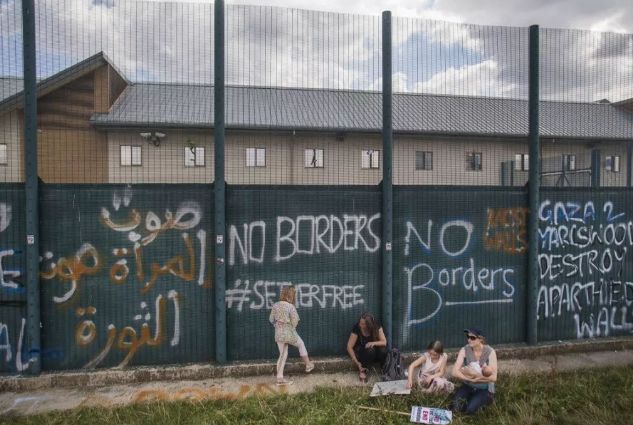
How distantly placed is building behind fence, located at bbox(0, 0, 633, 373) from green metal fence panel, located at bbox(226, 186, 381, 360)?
0.03 meters

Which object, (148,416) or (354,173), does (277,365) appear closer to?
(148,416)

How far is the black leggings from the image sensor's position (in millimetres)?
4988

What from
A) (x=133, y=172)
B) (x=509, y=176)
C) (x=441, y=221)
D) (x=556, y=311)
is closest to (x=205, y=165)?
(x=133, y=172)

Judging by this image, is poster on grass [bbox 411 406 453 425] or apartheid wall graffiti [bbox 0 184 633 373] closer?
poster on grass [bbox 411 406 453 425]

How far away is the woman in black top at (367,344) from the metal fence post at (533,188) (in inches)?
97.0

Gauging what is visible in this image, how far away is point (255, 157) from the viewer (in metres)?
5.38

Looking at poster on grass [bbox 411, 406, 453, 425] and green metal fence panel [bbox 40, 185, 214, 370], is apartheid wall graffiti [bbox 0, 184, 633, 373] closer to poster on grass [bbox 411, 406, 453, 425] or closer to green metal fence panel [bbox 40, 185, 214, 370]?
green metal fence panel [bbox 40, 185, 214, 370]

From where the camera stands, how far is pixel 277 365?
16.1 feet

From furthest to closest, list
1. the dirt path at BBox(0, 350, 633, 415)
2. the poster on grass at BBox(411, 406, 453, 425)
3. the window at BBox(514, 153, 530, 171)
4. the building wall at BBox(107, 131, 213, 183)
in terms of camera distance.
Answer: the window at BBox(514, 153, 530, 171)
the building wall at BBox(107, 131, 213, 183)
the dirt path at BBox(0, 350, 633, 415)
the poster on grass at BBox(411, 406, 453, 425)

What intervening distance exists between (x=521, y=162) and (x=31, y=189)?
22.8 ft

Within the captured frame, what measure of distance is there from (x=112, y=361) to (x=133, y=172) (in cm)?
254

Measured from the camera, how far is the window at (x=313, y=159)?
5.36 m

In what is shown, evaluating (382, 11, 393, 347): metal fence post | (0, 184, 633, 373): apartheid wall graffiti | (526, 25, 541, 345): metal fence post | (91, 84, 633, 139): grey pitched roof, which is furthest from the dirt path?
(91, 84, 633, 139): grey pitched roof

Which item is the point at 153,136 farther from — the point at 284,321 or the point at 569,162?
the point at 569,162
